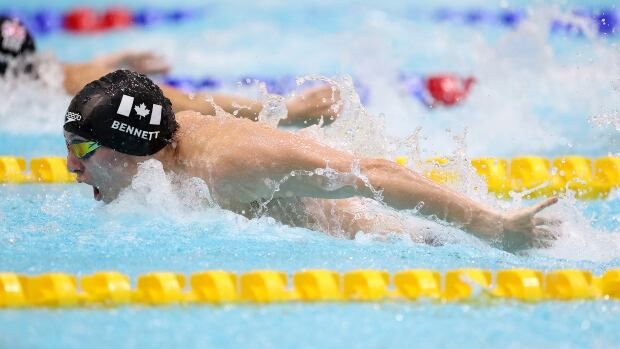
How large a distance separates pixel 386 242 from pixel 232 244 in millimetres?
492

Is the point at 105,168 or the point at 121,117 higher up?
the point at 121,117

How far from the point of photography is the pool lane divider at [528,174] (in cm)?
439

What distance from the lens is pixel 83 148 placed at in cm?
313

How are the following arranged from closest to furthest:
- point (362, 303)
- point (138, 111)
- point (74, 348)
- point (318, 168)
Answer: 1. point (74, 348)
2. point (362, 303)
3. point (318, 168)
4. point (138, 111)

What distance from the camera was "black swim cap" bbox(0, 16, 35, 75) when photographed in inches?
217

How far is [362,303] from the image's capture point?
2611 millimetres

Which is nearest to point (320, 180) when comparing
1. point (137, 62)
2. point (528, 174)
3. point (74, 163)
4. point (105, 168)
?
point (105, 168)

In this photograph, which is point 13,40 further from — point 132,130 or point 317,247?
point 317,247

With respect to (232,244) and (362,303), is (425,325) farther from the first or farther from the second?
Answer: (232,244)

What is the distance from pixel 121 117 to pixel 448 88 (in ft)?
12.2

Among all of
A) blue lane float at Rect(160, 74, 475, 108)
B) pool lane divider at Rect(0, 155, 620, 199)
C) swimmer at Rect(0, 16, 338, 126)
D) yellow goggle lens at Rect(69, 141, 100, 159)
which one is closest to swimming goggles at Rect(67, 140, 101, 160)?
yellow goggle lens at Rect(69, 141, 100, 159)

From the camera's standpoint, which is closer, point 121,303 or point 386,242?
point 121,303

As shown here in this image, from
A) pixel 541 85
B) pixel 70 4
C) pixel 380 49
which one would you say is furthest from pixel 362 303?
pixel 70 4

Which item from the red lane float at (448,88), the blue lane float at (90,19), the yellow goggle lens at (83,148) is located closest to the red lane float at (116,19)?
the blue lane float at (90,19)
